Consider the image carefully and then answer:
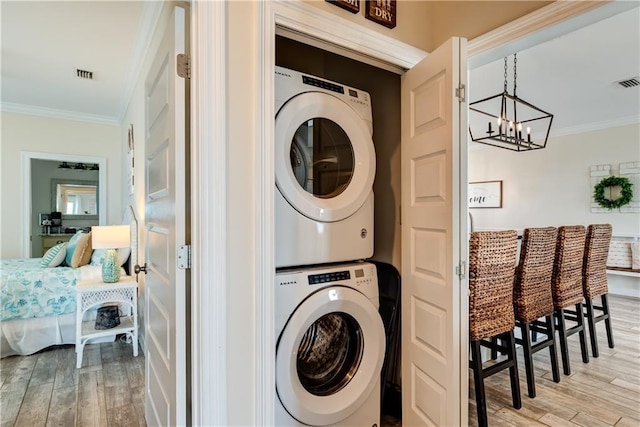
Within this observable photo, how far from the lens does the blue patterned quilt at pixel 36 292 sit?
286 centimetres

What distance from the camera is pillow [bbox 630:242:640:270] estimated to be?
468cm

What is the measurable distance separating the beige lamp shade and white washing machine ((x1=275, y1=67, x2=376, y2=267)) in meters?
2.38

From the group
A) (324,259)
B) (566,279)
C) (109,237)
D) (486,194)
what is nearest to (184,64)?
(324,259)

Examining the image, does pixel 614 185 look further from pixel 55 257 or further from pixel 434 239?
pixel 55 257

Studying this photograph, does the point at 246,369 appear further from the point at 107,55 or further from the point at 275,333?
the point at 107,55

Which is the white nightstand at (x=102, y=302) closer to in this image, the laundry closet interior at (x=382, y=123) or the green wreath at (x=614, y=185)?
the laundry closet interior at (x=382, y=123)

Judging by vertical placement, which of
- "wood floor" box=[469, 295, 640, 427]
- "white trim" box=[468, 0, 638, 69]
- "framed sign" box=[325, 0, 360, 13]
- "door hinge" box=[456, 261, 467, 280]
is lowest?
"wood floor" box=[469, 295, 640, 427]

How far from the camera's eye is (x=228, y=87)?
117 cm

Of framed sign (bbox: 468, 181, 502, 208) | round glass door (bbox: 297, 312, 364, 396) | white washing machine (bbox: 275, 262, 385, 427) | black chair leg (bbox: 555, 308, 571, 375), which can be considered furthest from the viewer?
framed sign (bbox: 468, 181, 502, 208)

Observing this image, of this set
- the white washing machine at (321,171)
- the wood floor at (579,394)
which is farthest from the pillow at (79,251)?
the wood floor at (579,394)

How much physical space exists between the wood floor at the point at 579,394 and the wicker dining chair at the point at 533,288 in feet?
0.43

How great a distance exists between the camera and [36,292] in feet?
9.68

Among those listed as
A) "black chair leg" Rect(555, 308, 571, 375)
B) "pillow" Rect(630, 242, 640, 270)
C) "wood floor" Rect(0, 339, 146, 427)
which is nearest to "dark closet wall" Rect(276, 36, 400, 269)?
"black chair leg" Rect(555, 308, 571, 375)

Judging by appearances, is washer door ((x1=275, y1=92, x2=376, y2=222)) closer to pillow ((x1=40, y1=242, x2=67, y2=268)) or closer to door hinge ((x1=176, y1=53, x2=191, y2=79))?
door hinge ((x1=176, y1=53, x2=191, y2=79))
